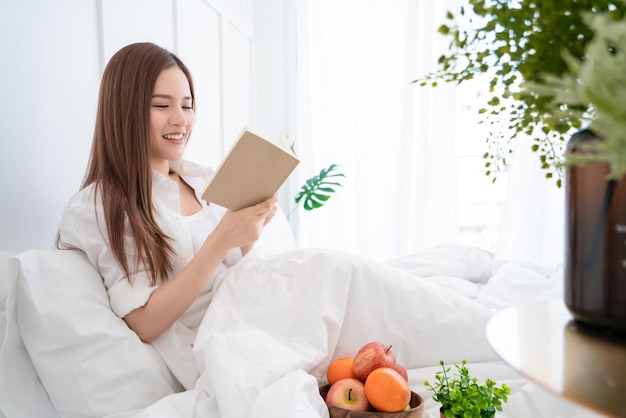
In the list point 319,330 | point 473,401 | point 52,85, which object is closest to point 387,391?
point 473,401

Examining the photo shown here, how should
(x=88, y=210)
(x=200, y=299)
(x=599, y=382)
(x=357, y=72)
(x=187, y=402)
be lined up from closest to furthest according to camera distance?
(x=599, y=382)
(x=187, y=402)
(x=88, y=210)
(x=200, y=299)
(x=357, y=72)

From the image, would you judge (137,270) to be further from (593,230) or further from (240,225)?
(593,230)

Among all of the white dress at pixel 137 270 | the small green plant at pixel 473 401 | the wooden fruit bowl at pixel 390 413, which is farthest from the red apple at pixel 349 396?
the white dress at pixel 137 270

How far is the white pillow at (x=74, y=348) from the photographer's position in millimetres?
1090

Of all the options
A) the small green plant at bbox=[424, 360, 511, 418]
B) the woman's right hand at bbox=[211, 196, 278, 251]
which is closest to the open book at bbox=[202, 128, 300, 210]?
the woman's right hand at bbox=[211, 196, 278, 251]

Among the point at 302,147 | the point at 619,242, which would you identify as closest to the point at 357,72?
the point at 302,147

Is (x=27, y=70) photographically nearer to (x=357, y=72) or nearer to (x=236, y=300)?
(x=236, y=300)

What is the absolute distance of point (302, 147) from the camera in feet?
12.1

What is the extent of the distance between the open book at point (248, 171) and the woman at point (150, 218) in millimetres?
59

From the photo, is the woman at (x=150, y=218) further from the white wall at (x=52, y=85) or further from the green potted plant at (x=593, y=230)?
the green potted plant at (x=593, y=230)

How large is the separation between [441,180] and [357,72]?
0.91 metres

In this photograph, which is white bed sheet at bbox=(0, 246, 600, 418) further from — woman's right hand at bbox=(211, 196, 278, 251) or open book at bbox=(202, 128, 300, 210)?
open book at bbox=(202, 128, 300, 210)

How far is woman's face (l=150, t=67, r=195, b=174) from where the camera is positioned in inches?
59.4

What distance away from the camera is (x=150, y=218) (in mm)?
1354
